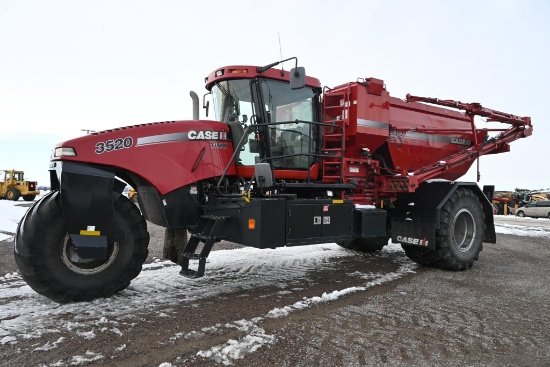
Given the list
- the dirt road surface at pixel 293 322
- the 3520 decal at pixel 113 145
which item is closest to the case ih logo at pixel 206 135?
the 3520 decal at pixel 113 145

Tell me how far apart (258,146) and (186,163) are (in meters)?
0.98

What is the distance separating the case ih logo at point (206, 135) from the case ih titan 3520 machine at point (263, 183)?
0.01 m

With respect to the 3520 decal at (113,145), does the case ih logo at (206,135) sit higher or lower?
higher

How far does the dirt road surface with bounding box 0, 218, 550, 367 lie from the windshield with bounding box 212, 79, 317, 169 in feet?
5.81

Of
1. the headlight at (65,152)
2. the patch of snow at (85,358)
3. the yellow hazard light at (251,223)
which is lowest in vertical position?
the patch of snow at (85,358)

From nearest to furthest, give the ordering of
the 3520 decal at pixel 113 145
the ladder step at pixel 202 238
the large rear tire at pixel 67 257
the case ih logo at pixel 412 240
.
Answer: the large rear tire at pixel 67 257 → the 3520 decal at pixel 113 145 → the ladder step at pixel 202 238 → the case ih logo at pixel 412 240

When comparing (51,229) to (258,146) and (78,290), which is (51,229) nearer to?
(78,290)

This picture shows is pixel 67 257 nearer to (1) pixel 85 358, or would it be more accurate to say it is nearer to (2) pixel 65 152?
(2) pixel 65 152

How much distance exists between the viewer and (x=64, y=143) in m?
4.45

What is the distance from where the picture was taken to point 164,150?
502 cm

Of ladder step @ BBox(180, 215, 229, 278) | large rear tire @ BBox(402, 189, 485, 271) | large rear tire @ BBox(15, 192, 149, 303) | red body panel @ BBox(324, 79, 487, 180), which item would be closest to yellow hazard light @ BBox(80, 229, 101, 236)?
large rear tire @ BBox(15, 192, 149, 303)

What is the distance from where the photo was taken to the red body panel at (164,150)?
4605 mm

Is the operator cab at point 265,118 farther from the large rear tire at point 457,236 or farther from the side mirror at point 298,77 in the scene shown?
the large rear tire at point 457,236

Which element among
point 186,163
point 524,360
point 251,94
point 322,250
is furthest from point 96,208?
point 322,250
